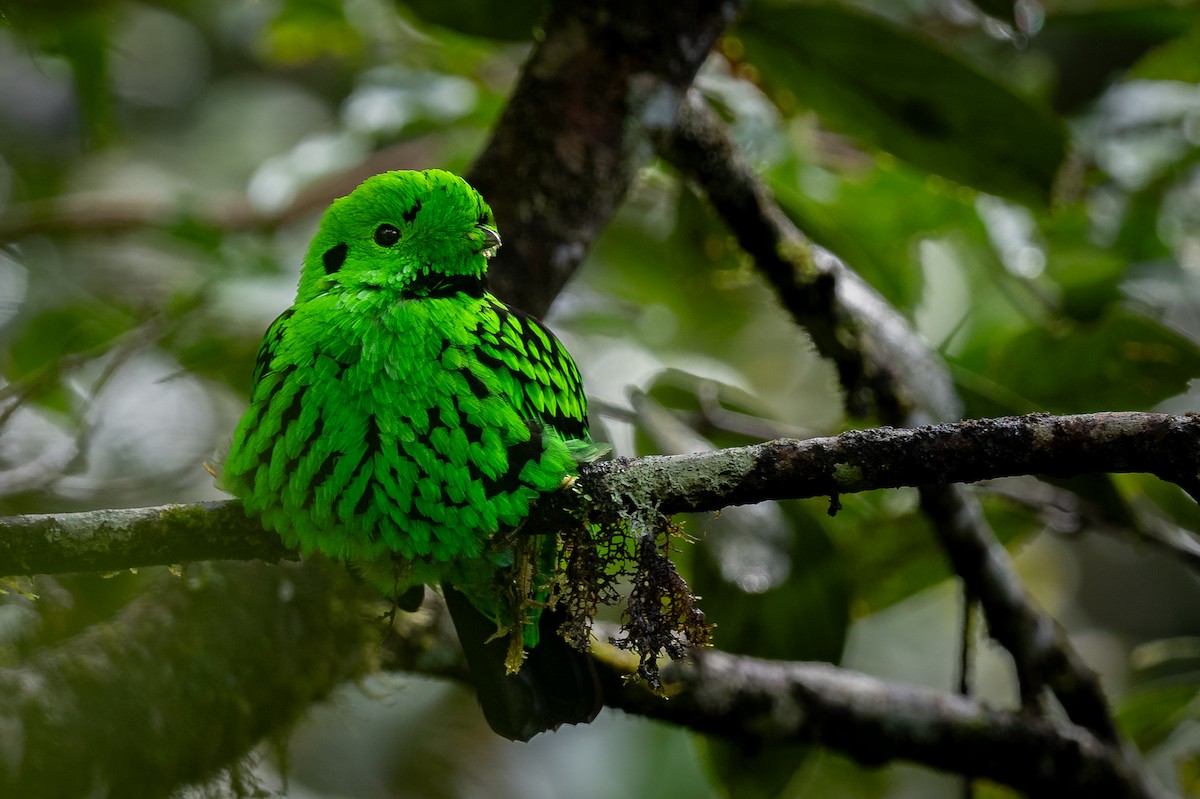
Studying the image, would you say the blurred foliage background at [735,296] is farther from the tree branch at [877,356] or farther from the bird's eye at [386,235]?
the bird's eye at [386,235]

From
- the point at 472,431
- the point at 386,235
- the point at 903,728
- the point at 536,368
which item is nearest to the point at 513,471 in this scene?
the point at 472,431

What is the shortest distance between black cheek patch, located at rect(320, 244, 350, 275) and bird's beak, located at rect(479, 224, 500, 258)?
0.91 feet

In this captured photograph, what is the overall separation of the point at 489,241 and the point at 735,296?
12.9ft

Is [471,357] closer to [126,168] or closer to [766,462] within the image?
[766,462]

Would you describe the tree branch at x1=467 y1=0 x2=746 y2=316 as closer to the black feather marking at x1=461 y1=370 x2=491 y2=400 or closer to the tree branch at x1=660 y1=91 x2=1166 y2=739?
the tree branch at x1=660 y1=91 x2=1166 y2=739

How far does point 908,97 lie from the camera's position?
3.39 meters

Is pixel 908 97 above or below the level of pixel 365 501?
Answer: above

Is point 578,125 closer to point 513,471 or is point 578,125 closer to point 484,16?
point 484,16

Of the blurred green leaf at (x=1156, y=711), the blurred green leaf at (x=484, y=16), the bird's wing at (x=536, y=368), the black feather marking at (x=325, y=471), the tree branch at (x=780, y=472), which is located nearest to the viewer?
the tree branch at (x=780, y=472)

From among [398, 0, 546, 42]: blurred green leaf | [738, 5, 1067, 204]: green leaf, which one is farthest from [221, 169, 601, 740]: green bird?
[738, 5, 1067, 204]: green leaf

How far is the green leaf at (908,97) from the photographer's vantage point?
3266 millimetres

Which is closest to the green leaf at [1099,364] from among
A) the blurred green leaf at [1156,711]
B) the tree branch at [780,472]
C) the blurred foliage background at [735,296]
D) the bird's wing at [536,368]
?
the blurred foliage background at [735,296]

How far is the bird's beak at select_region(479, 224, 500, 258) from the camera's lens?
84.0 inches

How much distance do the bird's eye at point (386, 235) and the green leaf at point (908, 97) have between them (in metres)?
1.76
